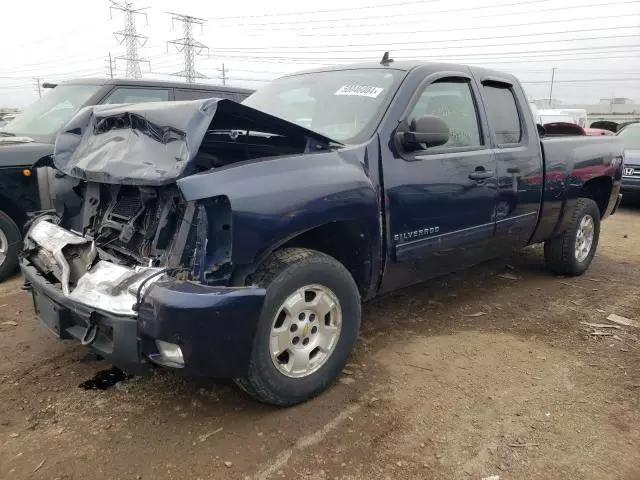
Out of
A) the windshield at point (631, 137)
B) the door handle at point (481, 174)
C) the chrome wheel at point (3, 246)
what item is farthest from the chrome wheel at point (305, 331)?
the windshield at point (631, 137)

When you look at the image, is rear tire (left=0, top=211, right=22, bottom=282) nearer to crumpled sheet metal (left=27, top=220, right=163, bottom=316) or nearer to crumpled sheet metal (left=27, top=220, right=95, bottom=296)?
crumpled sheet metal (left=27, top=220, right=95, bottom=296)

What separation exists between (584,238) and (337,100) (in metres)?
3.45

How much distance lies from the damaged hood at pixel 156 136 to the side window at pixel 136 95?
2.58 m

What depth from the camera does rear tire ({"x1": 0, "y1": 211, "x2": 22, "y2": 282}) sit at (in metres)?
5.00

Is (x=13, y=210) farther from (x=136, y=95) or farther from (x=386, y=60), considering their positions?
(x=386, y=60)

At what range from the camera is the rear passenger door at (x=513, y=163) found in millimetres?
4316

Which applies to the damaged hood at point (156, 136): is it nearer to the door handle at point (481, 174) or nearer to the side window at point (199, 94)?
the door handle at point (481, 174)

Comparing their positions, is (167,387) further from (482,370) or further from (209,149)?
(482,370)

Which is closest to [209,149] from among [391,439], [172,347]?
[172,347]

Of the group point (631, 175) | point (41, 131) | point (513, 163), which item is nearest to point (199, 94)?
point (41, 131)

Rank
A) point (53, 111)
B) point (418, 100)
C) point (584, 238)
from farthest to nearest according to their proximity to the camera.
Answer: point (53, 111)
point (584, 238)
point (418, 100)

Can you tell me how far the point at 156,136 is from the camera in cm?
292

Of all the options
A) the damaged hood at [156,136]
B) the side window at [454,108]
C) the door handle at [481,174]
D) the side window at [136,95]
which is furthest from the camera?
the side window at [136,95]

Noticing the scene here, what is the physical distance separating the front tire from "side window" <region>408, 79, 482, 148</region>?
1.44m
